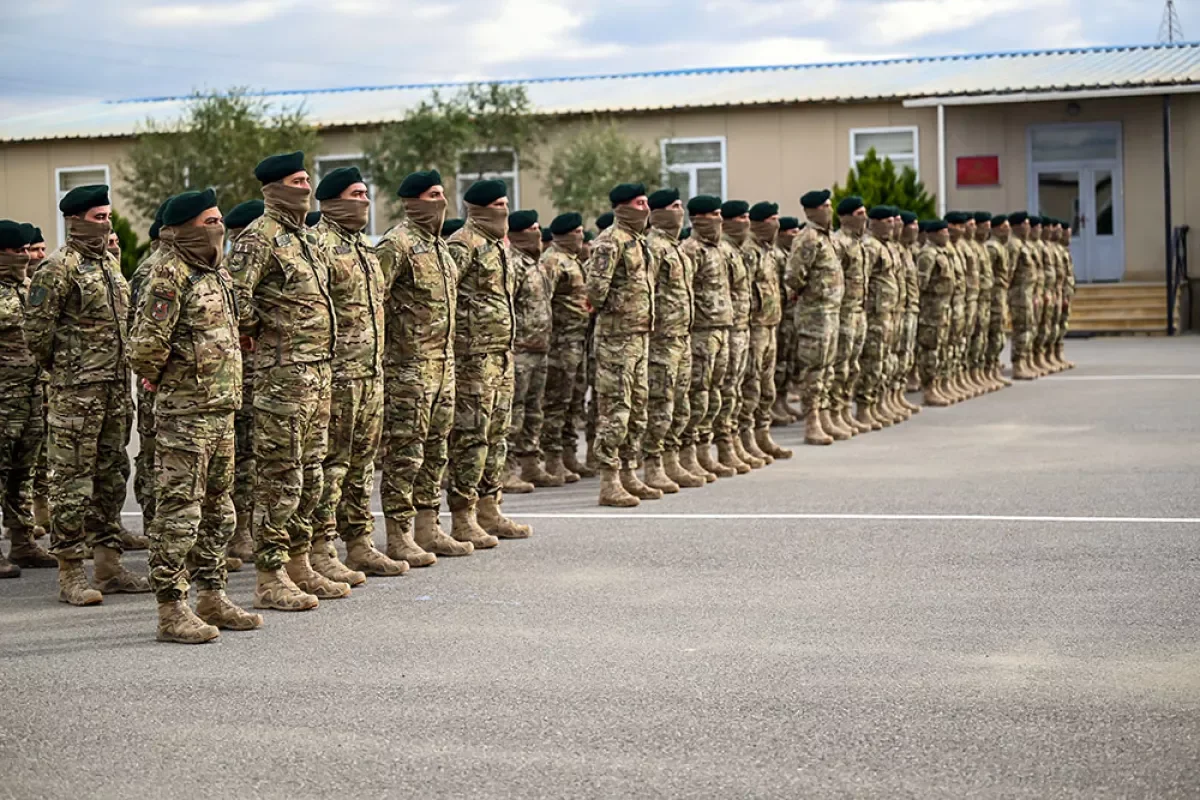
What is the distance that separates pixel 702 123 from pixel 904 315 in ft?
51.3

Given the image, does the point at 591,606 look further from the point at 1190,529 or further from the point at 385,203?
the point at 385,203

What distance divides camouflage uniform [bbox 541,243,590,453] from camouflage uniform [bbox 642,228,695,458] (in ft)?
4.00

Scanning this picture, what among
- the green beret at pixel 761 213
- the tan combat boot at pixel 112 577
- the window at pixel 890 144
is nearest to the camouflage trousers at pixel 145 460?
the tan combat boot at pixel 112 577

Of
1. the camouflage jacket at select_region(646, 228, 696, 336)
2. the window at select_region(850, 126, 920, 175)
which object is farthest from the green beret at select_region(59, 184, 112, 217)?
the window at select_region(850, 126, 920, 175)

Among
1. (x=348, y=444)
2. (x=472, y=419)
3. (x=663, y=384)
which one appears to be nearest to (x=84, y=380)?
(x=348, y=444)

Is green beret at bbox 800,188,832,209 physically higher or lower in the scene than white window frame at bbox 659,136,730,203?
lower

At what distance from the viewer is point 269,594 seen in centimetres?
795

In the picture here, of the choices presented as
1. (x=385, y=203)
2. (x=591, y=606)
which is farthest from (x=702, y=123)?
(x=591, y=606)

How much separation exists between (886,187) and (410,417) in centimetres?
2104

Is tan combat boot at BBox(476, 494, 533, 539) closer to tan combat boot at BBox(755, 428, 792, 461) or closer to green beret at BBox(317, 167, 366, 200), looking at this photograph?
green beret at BBox(317, 167, 366, 200)

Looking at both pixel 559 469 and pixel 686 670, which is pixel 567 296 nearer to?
pixel 559 469

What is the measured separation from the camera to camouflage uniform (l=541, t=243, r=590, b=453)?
1310 centimetres

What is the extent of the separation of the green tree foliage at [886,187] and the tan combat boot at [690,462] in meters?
16.8

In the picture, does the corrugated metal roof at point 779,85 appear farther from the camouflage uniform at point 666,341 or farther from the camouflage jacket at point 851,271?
the camouflage uniform at point 666,341
